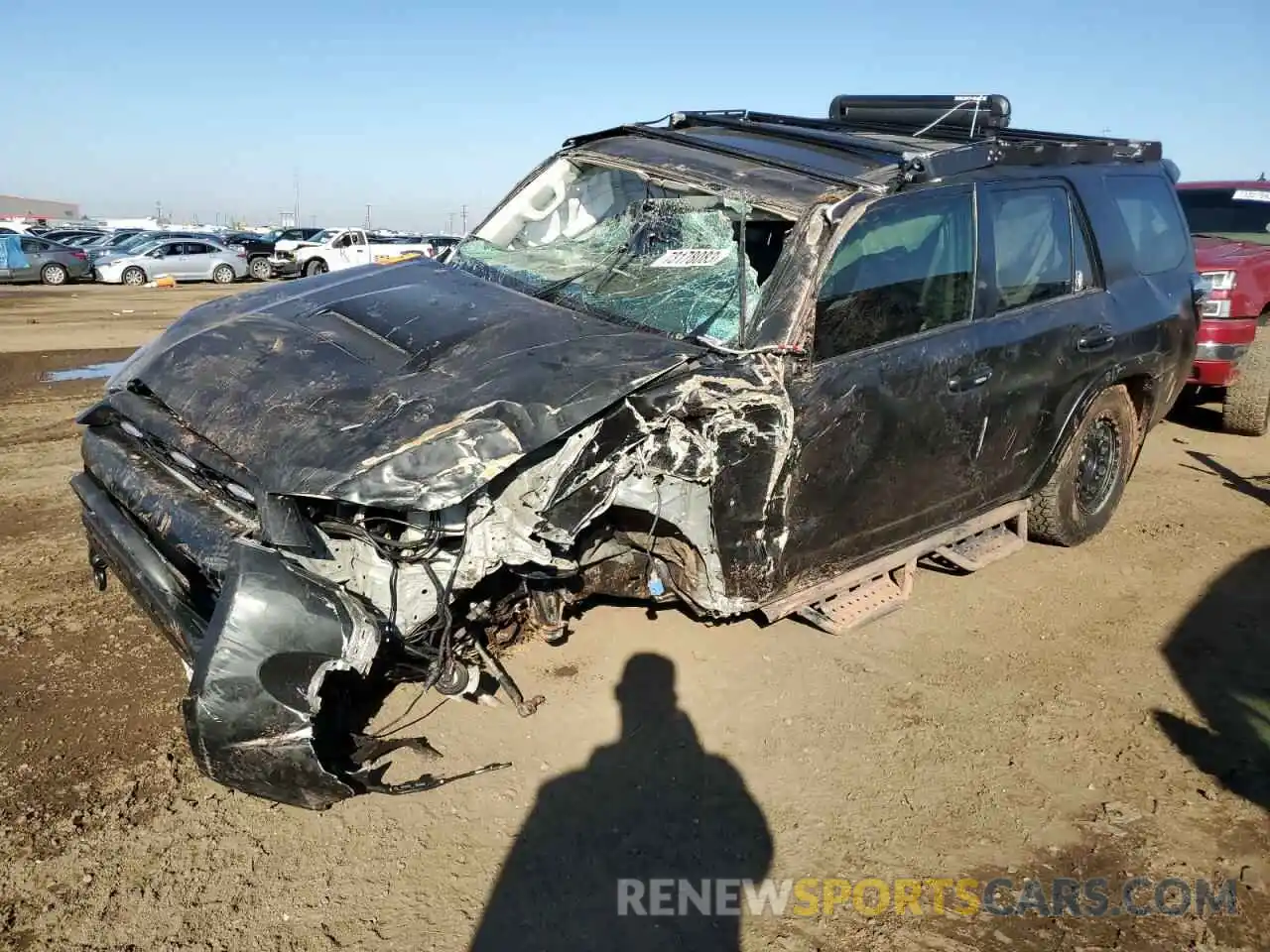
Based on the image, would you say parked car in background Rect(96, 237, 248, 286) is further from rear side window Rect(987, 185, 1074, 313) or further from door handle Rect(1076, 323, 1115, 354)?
door handle Rect(1076, 323, 1115, 354)

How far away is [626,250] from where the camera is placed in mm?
3895

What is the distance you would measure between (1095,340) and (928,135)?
4.65ft

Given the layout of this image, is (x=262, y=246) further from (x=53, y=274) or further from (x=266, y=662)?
(x=266, y=662)

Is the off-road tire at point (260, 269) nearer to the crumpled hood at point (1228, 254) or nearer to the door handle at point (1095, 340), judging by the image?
the crumpled hood at point (1228, 254)

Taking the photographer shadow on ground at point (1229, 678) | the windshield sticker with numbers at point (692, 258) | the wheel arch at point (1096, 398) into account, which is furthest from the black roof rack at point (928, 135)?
the photographer shadow on ground at point (1229, 678)

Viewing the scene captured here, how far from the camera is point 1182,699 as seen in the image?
3676mm

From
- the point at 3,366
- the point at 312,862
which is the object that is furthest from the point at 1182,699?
the point at 3,366

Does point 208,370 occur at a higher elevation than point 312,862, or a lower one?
higher

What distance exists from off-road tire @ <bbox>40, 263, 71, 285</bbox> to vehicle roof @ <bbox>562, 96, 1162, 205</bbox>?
25244mm

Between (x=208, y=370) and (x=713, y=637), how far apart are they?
2.34 m

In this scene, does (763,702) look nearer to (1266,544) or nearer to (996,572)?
(996,572)

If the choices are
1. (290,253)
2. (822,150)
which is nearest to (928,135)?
(822,150)

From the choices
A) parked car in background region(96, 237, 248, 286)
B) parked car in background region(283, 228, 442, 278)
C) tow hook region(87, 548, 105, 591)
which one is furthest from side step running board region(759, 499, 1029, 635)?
parked car in background region(96, 237, 248, 286)

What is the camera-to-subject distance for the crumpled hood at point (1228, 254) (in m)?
7.03
